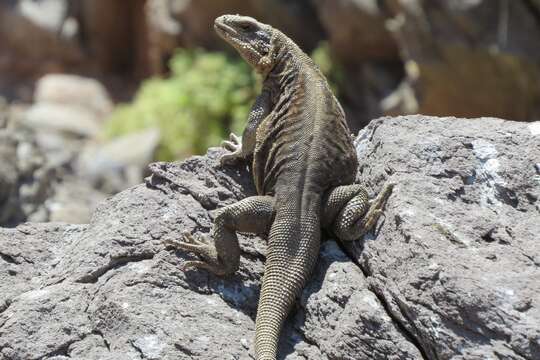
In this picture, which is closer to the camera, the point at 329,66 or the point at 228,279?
the point at 228,279

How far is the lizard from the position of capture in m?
4.20

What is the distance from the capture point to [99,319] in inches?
158

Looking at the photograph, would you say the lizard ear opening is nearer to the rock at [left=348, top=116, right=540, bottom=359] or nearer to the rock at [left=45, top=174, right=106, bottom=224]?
the rock at [left=348, top=116, right=540, bottom=359]

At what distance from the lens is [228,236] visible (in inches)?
170

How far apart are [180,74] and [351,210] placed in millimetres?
9233

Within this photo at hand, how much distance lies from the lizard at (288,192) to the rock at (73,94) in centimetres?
1074

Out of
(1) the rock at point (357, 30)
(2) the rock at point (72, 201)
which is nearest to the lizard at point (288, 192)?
(2) the rock at point (72, 201)

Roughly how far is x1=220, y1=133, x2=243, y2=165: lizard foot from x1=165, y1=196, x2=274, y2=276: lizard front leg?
0.46 m

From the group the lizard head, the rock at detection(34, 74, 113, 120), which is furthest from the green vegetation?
the lizard head

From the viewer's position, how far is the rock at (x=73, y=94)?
1509 centimetres

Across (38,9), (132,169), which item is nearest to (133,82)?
(38,9)

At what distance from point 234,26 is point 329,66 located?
6962mm

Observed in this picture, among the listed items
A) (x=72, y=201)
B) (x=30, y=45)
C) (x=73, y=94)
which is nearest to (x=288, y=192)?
(x=72, y=201)

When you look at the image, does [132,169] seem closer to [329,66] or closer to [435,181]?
[329,66]
